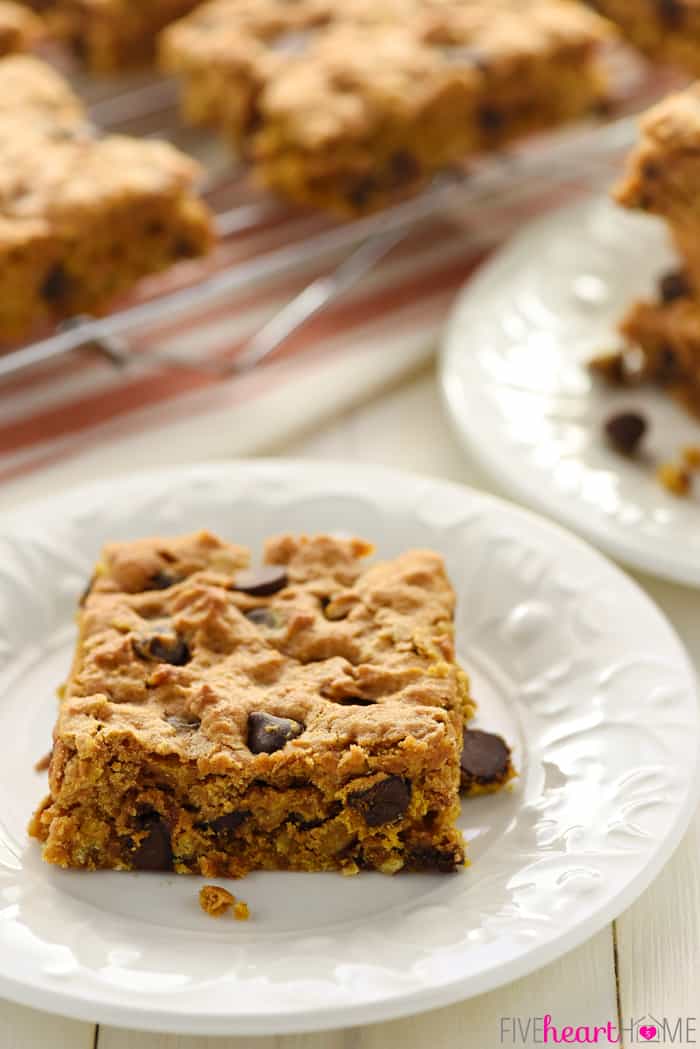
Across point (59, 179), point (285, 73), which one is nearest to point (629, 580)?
point (59, 179)

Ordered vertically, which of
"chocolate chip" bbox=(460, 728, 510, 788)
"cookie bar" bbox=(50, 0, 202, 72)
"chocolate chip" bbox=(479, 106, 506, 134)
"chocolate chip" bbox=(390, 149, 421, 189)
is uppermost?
"cookie bar" bbox=(50, 0, 202, 72)

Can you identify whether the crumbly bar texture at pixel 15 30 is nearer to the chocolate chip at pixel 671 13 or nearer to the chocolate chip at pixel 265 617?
the chocolate chip at pixel 671 13

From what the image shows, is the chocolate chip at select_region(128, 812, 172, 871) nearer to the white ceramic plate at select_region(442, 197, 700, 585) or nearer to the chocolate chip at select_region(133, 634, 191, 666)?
the chocolate chip at select_region(133, 634, 191, 666)

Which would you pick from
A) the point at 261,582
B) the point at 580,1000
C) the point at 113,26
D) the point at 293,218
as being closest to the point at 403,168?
the point at 293,218

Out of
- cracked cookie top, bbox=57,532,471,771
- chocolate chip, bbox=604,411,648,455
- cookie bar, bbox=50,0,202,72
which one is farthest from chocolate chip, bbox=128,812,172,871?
cookie bar, bbox=50,0,202,72

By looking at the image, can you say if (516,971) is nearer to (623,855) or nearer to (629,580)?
(623,855)

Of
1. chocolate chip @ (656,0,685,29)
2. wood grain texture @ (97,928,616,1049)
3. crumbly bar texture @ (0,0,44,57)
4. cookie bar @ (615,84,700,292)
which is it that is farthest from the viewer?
chocolate chip @ (656,0,685,29)
